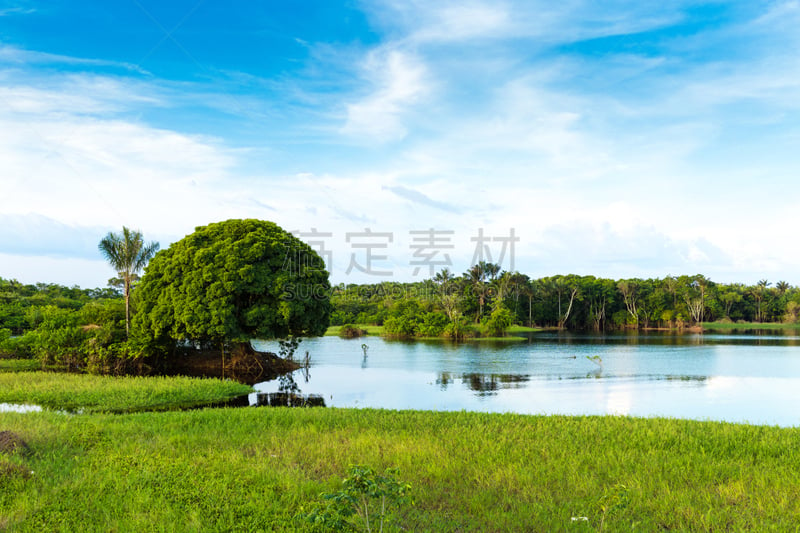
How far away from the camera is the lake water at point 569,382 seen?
60.6 ft

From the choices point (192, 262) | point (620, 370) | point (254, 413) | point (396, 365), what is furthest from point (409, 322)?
point (254, 413)

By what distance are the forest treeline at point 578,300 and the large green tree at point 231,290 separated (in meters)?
50.0

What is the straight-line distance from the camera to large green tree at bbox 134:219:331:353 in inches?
941

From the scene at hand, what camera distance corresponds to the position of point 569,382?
25.0 metres

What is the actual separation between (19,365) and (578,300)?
271ft

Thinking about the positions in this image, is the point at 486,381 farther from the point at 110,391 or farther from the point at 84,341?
the point at 84,341

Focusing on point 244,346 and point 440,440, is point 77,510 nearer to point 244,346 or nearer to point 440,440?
point 440,440

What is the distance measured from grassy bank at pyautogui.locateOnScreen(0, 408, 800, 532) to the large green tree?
1036cm

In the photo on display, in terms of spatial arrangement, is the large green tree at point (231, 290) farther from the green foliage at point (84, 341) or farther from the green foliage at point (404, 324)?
the green foliage at point (404, 324)

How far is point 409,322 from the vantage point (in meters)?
62.6

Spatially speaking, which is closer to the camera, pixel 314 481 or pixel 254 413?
pixel 314 481

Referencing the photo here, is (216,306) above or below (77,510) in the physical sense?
above

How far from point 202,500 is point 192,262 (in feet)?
63.4

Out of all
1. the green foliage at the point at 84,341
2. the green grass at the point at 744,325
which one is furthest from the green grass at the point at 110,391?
the green grass at the point at 744,325
